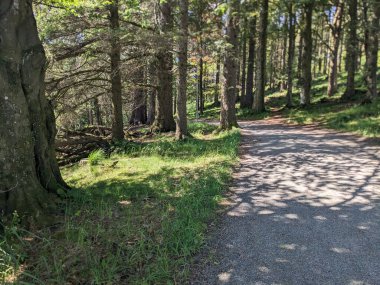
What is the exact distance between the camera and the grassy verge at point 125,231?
3387 mm

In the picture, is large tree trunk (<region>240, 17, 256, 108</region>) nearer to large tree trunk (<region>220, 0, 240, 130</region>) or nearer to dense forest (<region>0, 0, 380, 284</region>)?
dense forest (<region>0, 0, 380, 284</region>)

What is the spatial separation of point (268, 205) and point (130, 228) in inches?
92.6

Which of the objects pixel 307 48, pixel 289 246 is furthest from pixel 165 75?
pixel 307 48

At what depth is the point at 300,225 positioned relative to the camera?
4.53 m

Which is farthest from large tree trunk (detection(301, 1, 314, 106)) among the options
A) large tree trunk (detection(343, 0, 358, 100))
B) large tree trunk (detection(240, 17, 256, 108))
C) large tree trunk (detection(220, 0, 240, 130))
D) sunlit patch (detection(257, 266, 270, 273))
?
sunlit patch (detection(257, 266, 270, 273))

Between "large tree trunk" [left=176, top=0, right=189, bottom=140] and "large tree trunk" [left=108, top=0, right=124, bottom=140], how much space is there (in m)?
2.06

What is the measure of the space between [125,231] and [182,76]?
Result: 26.1 ft

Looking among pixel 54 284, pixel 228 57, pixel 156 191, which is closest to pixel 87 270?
pixel 54 284

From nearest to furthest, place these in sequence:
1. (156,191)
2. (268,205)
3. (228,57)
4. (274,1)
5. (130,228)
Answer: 1. (130,228)
2. (268,205)
3. (156,191)
4. (228,57)
5. (274,1)

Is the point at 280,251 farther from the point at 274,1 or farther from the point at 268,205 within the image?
the point at 274,1

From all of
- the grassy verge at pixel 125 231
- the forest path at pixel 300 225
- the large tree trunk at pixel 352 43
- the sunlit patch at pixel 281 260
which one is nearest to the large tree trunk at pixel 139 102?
the grassy verge at pixel 125 231

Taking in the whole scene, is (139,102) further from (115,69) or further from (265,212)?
(265,212)

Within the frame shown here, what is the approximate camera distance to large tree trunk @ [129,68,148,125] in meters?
11.8

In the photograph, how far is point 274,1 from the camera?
2216cm
